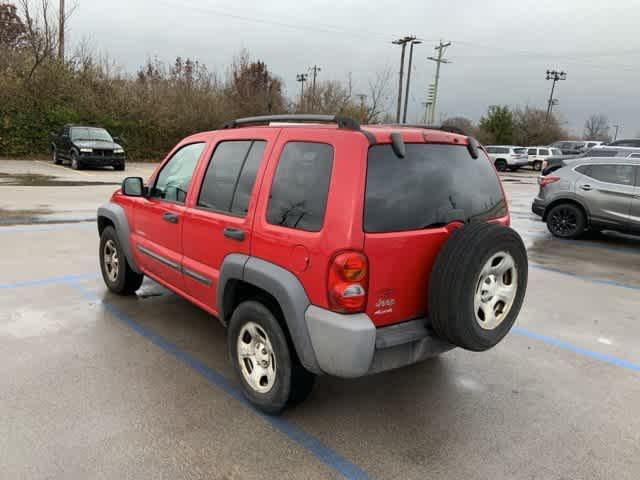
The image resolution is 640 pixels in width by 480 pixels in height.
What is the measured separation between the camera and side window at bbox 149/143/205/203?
393 cm

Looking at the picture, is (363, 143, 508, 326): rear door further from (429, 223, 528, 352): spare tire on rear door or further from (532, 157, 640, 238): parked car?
(532, 157, 640, 238): parked car

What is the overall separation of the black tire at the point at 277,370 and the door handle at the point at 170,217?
1.08m

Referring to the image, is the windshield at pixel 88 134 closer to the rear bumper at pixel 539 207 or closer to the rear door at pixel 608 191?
the rear bumper at pixel 539 207

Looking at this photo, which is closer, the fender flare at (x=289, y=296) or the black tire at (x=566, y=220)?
the fender flare at (x=289, y=296)

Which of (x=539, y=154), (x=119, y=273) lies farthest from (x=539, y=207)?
(x=539, y=154)

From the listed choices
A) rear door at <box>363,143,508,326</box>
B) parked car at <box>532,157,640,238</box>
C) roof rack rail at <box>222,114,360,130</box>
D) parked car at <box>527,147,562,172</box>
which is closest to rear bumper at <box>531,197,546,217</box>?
parked car at <box>532,157,640,238</box>

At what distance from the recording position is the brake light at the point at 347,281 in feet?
8.48

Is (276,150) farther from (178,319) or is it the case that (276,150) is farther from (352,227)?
(178,319)

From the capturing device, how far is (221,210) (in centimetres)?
341

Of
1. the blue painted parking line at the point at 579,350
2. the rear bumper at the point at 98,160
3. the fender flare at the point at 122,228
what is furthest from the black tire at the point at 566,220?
the rear bumper at the point at 98,160

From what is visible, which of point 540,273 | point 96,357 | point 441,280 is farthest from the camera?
point 540,273

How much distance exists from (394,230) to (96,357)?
2.54 metres

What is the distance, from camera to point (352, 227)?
2580 millimetres

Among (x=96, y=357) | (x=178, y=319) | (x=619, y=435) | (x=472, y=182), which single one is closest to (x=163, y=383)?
(x=96, y=357)
